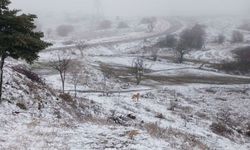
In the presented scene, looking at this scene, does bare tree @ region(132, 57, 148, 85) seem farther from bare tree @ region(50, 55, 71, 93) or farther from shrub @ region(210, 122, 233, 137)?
shrub @ region(210, 122, 233, 137)

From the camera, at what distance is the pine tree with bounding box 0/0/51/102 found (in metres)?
25.3

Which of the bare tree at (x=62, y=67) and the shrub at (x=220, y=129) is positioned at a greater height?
the bare tree at (x=62, y=67)

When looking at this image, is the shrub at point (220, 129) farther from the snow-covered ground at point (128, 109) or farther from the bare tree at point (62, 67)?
the bare tree at point (62, 67)

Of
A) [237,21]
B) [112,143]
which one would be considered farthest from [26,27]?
[237,21]

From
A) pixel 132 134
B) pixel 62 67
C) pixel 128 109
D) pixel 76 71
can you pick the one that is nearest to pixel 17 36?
pixel 132 134

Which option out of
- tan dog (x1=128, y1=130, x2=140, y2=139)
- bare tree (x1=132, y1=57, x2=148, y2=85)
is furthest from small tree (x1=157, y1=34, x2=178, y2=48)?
tan dog (x1=128, y1=130, x2=140, y2=139)

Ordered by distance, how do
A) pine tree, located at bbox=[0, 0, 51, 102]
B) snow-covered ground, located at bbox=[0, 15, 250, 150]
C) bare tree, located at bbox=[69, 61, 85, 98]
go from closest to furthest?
snow-covered ground, located at bbox=[0, 15, 250, 150], pine tree, located at bbox=[0, 0, 51, 102], bare tree, located at bbox=[69, 61, 85, 98]

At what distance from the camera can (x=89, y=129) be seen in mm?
25875

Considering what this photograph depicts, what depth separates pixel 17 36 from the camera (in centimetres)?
2519

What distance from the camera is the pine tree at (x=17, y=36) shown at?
25.3m

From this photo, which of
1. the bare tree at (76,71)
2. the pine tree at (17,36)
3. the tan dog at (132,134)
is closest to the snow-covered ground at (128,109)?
the tan dog at (132,134)

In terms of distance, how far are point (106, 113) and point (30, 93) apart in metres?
8.31

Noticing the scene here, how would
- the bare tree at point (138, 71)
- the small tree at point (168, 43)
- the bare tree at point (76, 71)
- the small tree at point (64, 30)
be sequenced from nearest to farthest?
the bare tree at point (76, 71) → the bare tree at point (138, 71) → the small tree at point (168, 43) → the small tree at point (64, 30)

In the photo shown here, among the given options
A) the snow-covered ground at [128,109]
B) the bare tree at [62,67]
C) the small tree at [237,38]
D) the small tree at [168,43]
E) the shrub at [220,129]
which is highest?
the small tree at [237,38]
